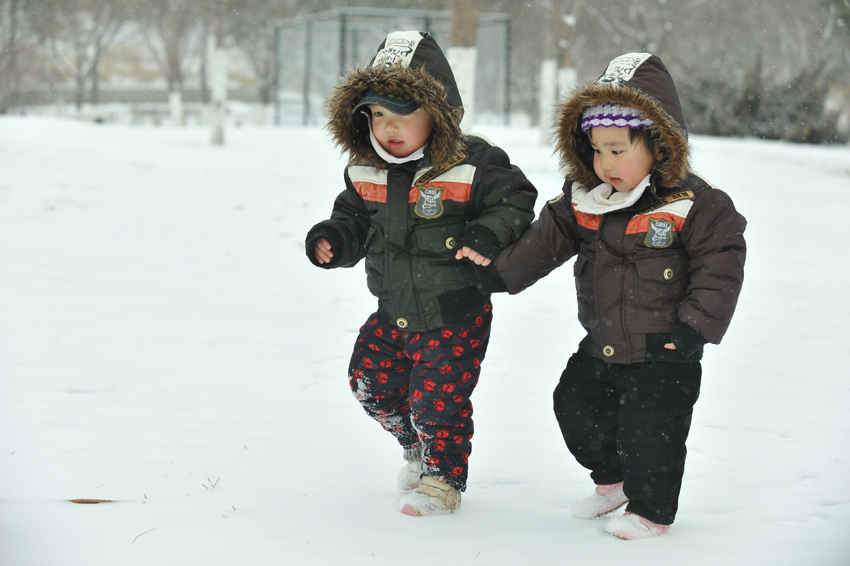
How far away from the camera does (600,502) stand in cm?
261

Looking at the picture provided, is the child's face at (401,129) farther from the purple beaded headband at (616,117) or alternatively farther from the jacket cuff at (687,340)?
the jacket cuff at (687,340)

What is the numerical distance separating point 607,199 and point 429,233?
0.57 metres

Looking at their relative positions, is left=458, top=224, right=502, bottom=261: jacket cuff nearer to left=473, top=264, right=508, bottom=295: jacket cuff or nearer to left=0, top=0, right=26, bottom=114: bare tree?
left=473, top=264, right=508, bottom=295: jacket cuff

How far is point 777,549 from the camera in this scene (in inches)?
89.6

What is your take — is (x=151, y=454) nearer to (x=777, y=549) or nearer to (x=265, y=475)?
(x=265, y=475)

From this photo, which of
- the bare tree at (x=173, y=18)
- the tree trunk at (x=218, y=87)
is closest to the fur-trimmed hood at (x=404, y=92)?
the tree trunk at (x=218, y=87)

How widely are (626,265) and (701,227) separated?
24 centimetres

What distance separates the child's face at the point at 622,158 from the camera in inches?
93.8

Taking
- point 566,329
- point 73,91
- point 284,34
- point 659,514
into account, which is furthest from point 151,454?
point 73,91

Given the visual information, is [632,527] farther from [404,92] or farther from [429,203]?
[404,92]

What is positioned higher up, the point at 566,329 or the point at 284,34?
the point at 284,34

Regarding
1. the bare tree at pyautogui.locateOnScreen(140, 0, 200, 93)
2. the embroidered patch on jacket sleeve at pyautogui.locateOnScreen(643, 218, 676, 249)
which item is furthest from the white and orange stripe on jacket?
the bare tree at pyautogui.locateOnScreen(140, 0, 200, 93)

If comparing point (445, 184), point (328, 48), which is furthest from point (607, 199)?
point (328, 48)

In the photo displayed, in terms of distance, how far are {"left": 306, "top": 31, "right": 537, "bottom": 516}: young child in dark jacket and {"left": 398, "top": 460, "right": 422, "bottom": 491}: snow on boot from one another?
0.38 feet
